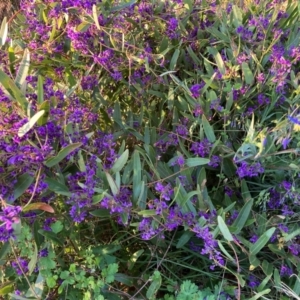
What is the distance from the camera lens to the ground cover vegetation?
104 centimetres

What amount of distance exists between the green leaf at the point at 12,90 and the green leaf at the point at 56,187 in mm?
192

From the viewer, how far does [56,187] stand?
1.03 meters

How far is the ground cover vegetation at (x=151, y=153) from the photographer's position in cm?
104

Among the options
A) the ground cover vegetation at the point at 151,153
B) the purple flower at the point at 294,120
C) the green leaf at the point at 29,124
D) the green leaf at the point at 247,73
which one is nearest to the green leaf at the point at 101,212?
the ground cover vegetation at the point at 151,153

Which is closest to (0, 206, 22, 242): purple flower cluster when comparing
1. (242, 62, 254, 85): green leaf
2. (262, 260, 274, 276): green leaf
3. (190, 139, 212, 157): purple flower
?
(190, 139, 212, 157): purple flower

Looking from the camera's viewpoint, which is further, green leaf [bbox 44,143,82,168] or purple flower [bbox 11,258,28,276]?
purple flower [bbox 11,258,28,276]

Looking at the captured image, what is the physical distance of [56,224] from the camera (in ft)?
3.63

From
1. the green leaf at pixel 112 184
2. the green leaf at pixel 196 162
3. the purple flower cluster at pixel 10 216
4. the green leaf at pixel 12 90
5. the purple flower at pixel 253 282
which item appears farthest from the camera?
the purple flower at pixel 253 282

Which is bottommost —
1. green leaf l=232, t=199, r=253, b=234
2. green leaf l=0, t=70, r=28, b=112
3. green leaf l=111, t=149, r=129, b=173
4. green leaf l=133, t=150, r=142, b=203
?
green leaf l=232, t=199, r=253, b=234

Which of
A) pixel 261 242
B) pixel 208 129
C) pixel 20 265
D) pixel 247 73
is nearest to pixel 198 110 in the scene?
pixel 208 129

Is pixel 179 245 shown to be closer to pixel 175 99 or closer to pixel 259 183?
pixel 259 183

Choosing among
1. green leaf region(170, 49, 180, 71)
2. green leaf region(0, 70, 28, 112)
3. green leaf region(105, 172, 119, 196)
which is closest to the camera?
green leaf region(0, 70, 28, 112)

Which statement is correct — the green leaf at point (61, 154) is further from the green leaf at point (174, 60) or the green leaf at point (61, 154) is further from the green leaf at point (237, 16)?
the green leaf at point (237, 16)

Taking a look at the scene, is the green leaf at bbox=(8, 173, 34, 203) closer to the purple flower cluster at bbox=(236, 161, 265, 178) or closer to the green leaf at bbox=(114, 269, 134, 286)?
the green leaf at bbox=(114, 269, 134, 286)
